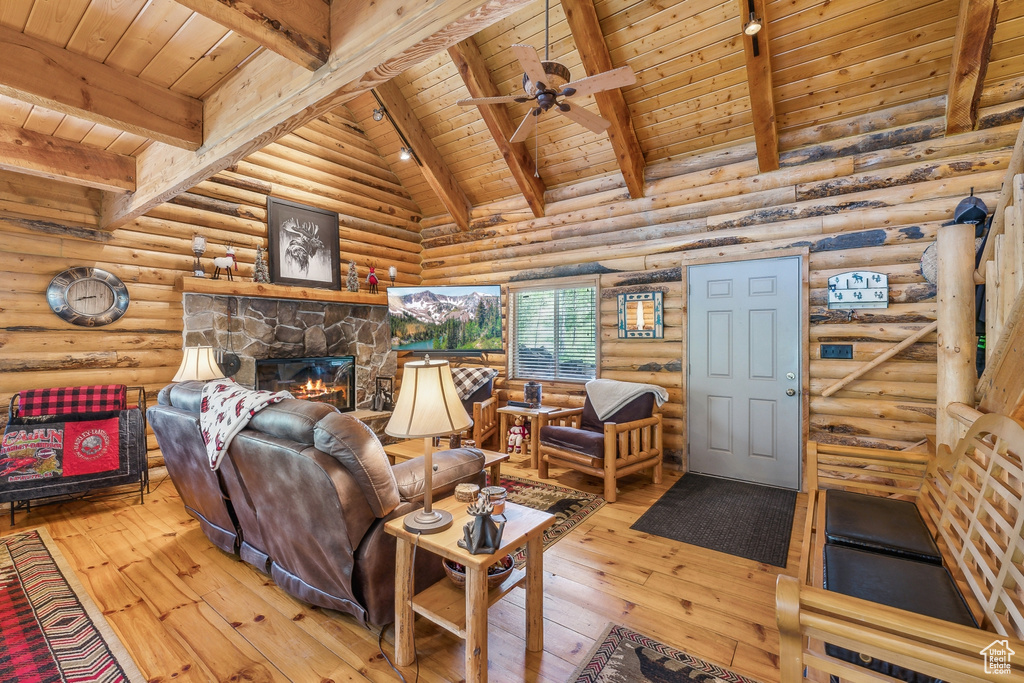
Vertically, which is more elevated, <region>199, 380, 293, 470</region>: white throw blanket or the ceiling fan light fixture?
the ceiling fan light fixture

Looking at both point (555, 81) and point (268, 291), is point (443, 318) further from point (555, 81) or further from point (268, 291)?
point (555, 81)

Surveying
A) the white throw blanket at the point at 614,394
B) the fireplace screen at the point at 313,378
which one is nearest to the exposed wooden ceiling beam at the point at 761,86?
the white throw blanket at the point at 614,394

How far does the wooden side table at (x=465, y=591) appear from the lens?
5.21 ft

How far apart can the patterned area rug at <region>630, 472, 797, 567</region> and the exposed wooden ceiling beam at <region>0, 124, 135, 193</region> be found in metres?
4.75

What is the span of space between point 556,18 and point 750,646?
471cm

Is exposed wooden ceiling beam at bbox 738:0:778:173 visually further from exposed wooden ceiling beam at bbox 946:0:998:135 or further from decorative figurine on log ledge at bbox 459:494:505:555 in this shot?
decorative figurine on log ledge at bbox 459:494:505:555

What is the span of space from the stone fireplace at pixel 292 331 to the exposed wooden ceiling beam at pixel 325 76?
1543 mm

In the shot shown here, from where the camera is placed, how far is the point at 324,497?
1.81m

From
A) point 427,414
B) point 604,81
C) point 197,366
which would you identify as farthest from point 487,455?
point 197,366

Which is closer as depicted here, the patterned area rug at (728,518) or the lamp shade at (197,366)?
the patterned area rug at (728,518)

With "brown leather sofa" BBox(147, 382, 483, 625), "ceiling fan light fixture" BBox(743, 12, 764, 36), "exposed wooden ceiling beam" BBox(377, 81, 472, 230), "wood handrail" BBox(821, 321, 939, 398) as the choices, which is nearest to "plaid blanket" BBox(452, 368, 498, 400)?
"exposed wooden ceiling beam" BBox(377, 81, 472, 230)

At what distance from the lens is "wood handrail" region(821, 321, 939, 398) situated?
340cm

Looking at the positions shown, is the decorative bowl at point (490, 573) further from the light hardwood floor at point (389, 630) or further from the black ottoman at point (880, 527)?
the black ottoman at point (880, 527)

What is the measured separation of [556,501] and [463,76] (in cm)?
407
